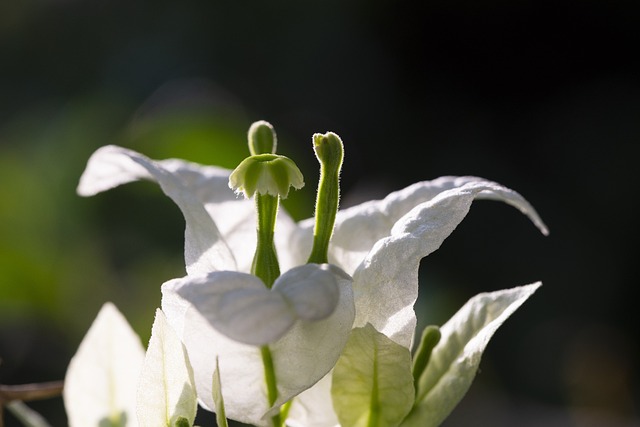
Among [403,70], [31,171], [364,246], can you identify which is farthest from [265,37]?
[364,246]

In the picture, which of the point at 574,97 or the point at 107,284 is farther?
the point at 574,97

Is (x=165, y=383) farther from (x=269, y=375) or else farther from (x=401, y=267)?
(x=401, y=267)

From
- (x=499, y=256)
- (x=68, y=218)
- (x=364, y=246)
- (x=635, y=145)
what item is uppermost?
(x=364, y=246)

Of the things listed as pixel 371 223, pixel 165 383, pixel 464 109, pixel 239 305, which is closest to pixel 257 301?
pixel 239 305

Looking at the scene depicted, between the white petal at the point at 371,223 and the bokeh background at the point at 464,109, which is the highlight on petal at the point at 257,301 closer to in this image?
the white petal at the point at 371,223

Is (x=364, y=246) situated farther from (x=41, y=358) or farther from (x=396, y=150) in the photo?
(x=396, y=150)

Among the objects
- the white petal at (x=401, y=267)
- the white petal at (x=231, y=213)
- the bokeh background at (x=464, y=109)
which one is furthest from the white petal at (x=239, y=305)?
the bokeh background at (x=464, y=109)
